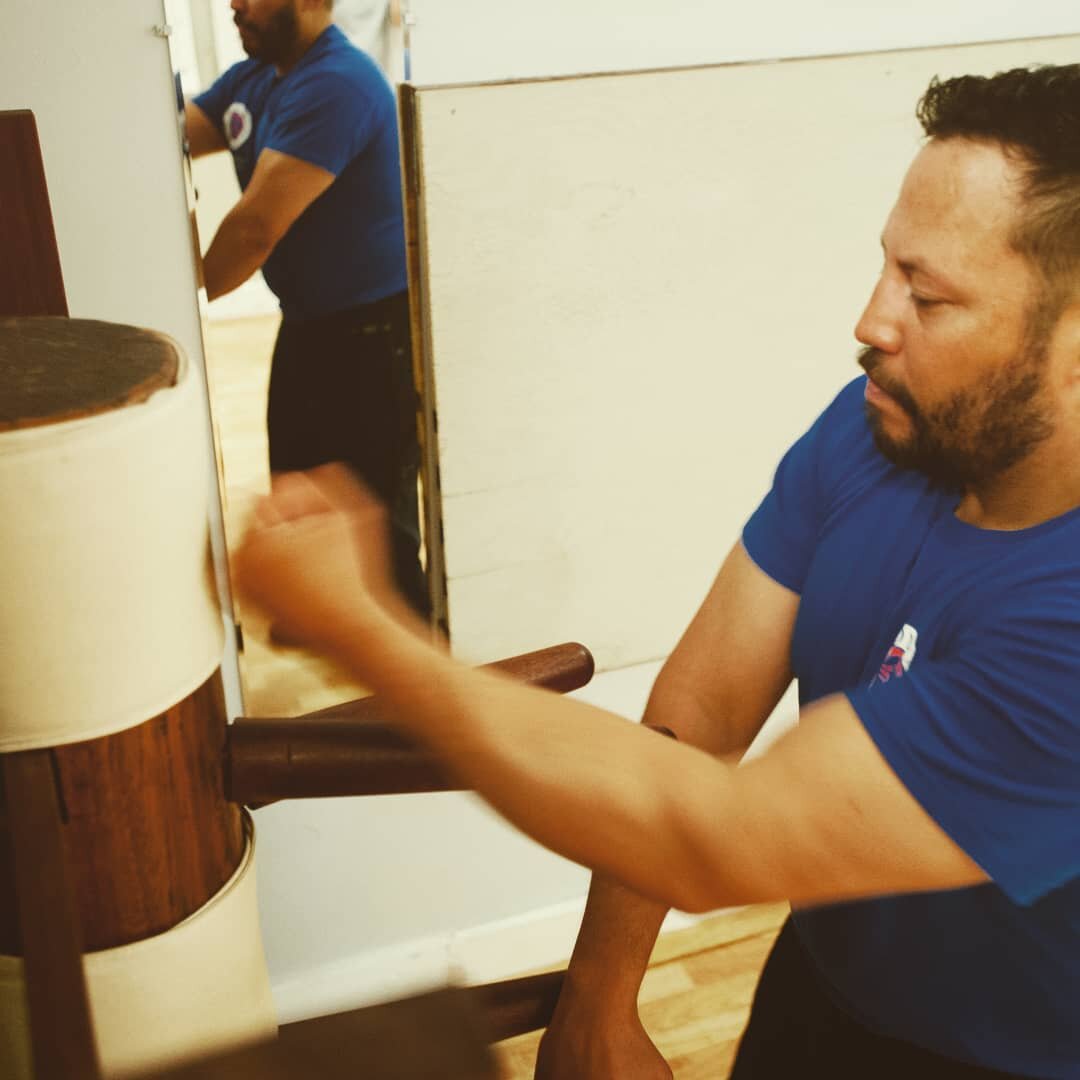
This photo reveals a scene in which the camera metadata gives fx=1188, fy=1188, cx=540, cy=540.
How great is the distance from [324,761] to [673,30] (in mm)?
1225

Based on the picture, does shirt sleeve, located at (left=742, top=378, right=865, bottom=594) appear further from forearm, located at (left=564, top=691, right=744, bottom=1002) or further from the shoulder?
the shoulder

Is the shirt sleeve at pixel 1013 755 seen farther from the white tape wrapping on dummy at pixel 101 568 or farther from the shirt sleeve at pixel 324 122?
the shirt sleeve at pixel 324 122

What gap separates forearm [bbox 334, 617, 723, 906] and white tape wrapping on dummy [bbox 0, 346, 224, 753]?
116 mm

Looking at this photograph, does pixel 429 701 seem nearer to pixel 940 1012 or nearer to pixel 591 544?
pixel 940 1012

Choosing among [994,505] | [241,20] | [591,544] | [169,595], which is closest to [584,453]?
[591,544]

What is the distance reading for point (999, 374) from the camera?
962 mm

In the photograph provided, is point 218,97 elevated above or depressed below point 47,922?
above

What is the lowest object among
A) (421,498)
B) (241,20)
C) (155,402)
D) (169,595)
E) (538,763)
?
(421,498)

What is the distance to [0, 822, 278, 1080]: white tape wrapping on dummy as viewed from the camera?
2.49 feet

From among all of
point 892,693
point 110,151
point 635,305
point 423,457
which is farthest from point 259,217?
point 892,693

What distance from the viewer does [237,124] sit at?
1.43 m

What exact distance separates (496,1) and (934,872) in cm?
119

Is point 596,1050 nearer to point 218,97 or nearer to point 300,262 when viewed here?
point 300,262

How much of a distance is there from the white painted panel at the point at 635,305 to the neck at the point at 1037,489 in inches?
32.9
